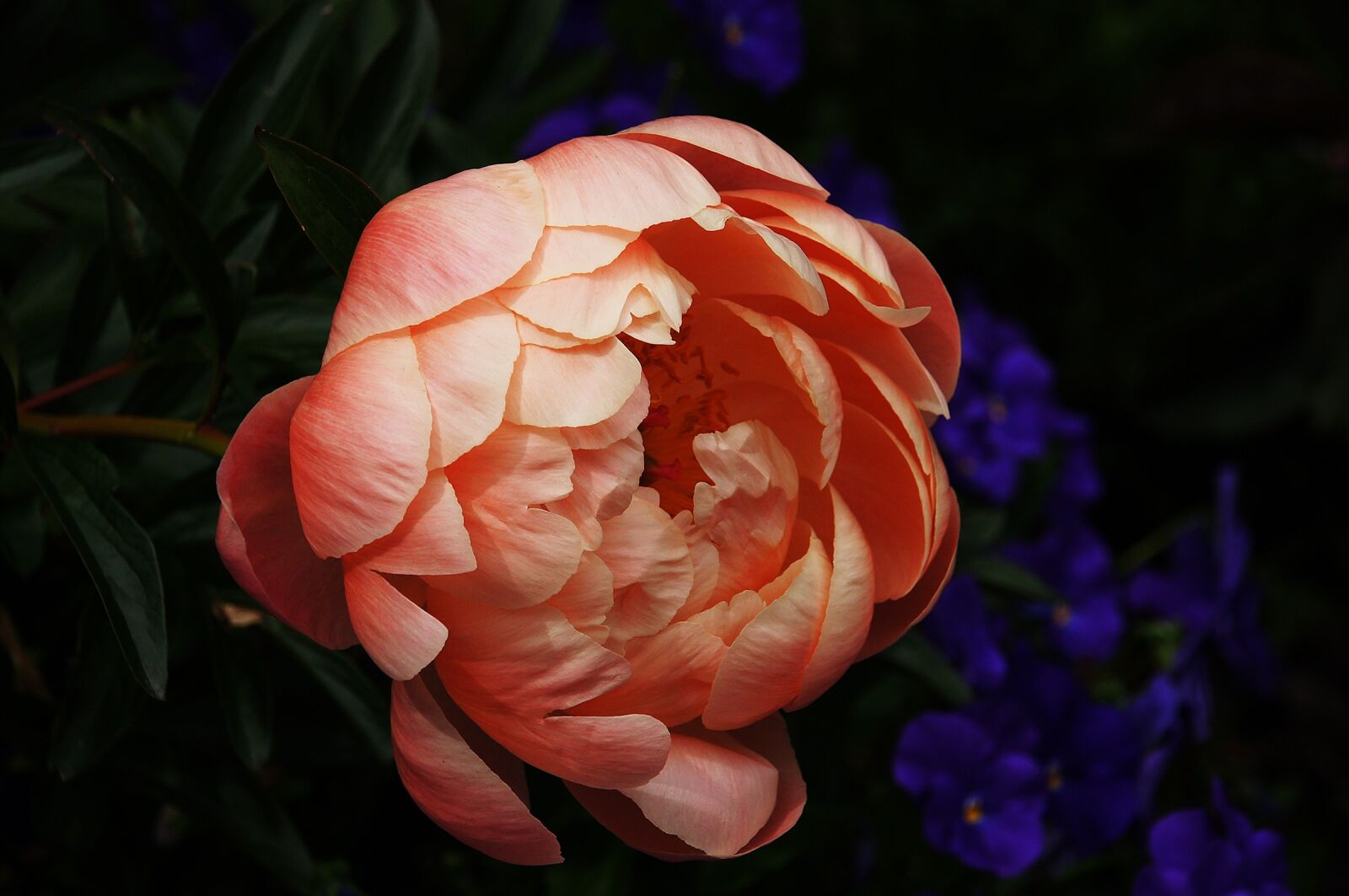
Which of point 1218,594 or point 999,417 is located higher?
point 999,417

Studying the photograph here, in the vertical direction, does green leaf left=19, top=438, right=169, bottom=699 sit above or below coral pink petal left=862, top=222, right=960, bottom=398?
below

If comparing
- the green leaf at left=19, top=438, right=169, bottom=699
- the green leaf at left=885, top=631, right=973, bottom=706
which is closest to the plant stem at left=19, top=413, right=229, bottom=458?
the green leaf at left=19, top=438, right=169, bottom=699

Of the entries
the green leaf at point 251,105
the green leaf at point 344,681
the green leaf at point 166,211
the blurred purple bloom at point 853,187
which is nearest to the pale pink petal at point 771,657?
the green leaf at point 344,681

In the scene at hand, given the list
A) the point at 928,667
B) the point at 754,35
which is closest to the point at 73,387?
the point at 928,667

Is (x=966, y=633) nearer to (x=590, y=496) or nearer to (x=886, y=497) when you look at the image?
(x=886, y=497)

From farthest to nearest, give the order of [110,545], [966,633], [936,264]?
[936,264] → [966,633] → [110,545]

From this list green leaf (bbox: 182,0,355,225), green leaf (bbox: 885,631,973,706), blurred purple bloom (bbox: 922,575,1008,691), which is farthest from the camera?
blurred purple bloom (bbox: 922,575,1008,691)

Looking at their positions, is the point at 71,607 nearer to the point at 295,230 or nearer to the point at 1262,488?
the point at 295,230

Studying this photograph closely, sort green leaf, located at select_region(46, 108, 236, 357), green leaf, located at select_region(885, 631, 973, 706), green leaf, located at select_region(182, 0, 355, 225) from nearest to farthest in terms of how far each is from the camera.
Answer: green leaf, located at select_region(46, 108, 236, 357), green leaf, located at select_region(182, 0, 355, 225), green leaf, located at select_region(885, 631, 973, 706)

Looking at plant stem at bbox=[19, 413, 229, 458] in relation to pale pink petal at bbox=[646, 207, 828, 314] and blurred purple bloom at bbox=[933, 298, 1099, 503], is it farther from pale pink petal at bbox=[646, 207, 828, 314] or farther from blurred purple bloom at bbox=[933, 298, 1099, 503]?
blurred purple bloom at bbox=[933, 298, 1099, 503]
